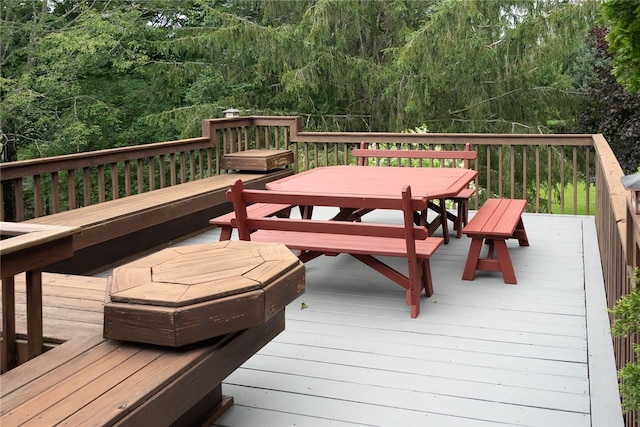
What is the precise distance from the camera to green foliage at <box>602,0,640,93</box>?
201 centimetres

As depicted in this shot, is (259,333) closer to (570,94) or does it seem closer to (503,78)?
(503,78)

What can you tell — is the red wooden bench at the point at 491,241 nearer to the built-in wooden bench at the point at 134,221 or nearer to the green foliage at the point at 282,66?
the built-in wooden bench at the point at 134,221

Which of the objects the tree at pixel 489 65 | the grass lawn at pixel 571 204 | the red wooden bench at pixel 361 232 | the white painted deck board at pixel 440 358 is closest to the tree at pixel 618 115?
the tree at pixel 489 65

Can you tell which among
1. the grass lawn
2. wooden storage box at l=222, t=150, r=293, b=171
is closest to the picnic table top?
wooden storage box at l=222, t=150, r=293, b=171

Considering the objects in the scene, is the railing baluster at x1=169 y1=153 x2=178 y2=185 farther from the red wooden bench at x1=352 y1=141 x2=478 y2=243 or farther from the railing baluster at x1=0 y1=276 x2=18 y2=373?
the railing baluster at x1=0 y1=276 x2=18 y2=373

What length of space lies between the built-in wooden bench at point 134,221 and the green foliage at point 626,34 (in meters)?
3.15

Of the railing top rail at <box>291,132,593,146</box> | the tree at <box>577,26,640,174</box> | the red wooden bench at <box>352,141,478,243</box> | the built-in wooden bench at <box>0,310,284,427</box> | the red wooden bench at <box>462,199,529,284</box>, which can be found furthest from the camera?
the tree at <box>577,26,640,174</box>

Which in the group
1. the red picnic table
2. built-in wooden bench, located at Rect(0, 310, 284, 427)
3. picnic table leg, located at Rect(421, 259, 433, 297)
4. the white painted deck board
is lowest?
the white painted deck board

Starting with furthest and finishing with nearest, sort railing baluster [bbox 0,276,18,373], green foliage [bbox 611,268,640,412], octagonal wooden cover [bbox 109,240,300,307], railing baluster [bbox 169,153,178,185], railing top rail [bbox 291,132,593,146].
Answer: railing top rail [bbox 291,132,593,146], railing baluster [bbox 169,153,178,185], octagonal wooden cover [bbox 109,240,300,307], railing baluster [bbox 0,276,18,373], green foliage [bbox 611,268,640,412]

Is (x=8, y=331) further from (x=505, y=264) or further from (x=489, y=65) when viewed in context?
(x=489, y=65)

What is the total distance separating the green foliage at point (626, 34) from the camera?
6.59 ft

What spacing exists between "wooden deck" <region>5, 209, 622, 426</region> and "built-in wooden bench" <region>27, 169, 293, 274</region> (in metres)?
1.36

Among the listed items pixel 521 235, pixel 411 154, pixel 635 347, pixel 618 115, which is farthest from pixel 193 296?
pixel 618 115

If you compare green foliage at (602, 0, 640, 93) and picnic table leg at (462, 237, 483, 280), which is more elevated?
green foliage at (602, 0, 640, 93)
